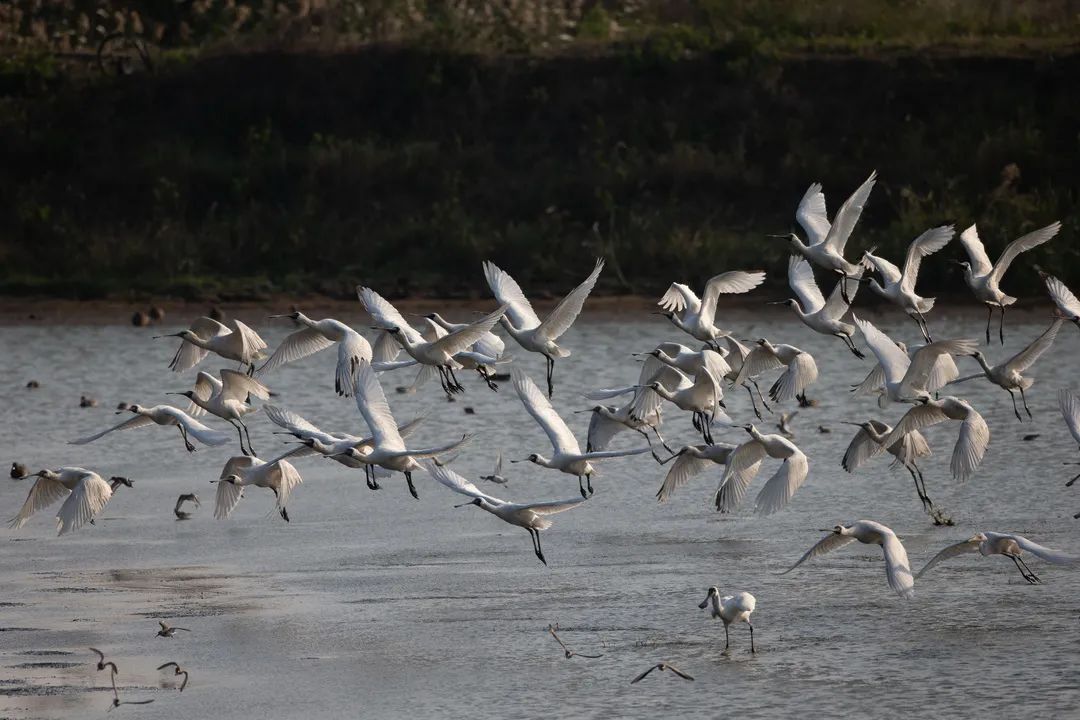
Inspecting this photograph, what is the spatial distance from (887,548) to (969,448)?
1.49m

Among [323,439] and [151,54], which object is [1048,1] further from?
[323,439]

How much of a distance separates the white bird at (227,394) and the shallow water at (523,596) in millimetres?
952

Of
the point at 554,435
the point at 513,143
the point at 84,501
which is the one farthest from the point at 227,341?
the point at 513,143

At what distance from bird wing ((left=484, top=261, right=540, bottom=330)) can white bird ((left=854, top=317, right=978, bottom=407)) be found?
2159mm

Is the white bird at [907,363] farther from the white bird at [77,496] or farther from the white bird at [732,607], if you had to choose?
the white bird at [77,496]

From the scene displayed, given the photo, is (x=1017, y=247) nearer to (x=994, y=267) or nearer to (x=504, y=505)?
(x=994, y=267)

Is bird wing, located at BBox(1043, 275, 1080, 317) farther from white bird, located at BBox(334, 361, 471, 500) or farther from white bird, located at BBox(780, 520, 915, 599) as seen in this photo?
white bird, located at BBox(334, 361, 471, 500)

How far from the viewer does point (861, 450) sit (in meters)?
12.8

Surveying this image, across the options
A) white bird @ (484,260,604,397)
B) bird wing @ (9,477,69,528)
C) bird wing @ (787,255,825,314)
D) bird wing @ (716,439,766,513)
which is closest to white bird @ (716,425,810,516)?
bird wing @ (716,439,766,513)

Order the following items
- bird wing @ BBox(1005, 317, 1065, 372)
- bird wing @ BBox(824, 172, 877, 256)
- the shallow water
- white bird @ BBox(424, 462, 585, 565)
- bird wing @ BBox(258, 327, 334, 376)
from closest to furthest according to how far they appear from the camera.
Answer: the shallow water < white bird @ BBox(424, 462, 585, 565) < bird wing @ BBox(1005, 317, 1065, 372) < bird wing @ BBox(824, 172, 877, 256) < bird wing @ BBox(258, 327, 334, 376)

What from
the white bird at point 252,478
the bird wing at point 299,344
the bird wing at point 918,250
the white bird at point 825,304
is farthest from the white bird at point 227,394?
the bird wing at point 918,250

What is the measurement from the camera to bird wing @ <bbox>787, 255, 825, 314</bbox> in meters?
13.6

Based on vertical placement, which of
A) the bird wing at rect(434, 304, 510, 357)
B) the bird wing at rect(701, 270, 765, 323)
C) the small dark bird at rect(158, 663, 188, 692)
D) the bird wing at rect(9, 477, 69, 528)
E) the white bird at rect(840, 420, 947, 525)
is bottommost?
the bird wing at rect(9, 477, 69, 528)

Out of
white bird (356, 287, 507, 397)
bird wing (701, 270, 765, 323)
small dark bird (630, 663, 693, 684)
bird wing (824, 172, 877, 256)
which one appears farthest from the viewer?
bird wing (701, 270, 765, 323)
